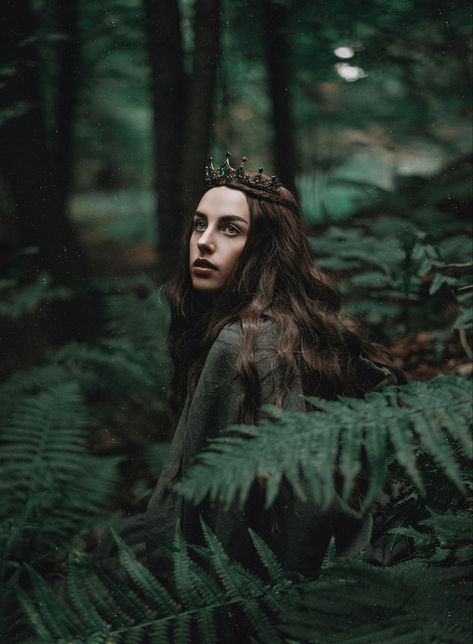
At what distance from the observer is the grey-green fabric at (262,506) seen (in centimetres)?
153

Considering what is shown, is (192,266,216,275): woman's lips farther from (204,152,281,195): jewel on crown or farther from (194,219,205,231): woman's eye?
(204,152,281,195): jewel on crown

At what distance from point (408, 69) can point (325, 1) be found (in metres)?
0.89

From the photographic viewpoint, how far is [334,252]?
3043 mm

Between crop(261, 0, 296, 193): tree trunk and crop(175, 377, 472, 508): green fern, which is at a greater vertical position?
crop(261, 0, 296, 193): tree trunk

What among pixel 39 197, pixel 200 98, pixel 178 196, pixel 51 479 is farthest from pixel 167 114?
pixel 51 479

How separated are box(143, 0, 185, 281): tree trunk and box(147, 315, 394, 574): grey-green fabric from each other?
2.18 meters

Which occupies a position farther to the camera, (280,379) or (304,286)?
(304,286)

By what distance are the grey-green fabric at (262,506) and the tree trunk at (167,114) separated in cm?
218

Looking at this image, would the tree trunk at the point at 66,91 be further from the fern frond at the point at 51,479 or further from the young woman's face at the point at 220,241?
the young woman's face at the point at 220,241

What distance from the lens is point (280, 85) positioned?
4562 millimetres

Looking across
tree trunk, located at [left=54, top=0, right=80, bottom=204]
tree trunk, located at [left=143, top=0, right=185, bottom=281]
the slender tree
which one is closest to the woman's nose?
the slender tree

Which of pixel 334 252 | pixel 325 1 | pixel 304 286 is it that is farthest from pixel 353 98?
pixel 304 286

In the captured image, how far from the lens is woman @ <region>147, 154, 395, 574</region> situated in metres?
1.55

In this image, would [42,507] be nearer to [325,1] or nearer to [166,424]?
[166,424]
